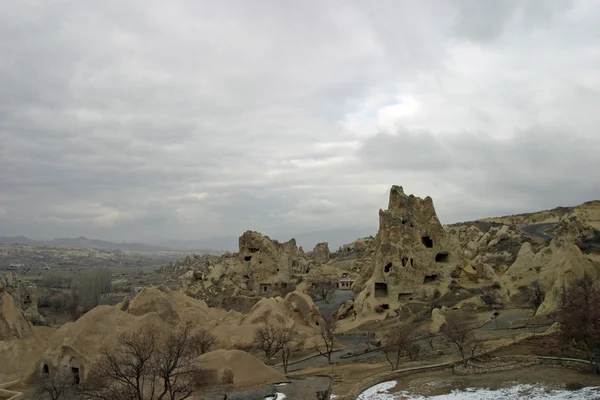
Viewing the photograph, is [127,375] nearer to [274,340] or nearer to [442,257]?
[274,340]

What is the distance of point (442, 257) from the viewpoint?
52.6 metres

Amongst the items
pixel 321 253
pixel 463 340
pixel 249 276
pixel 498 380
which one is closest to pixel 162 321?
pixel 463 340

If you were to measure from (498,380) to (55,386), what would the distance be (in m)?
23.3

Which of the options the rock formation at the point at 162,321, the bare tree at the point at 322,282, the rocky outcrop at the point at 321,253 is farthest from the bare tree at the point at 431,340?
the rocky outcrop at the point at 321,253

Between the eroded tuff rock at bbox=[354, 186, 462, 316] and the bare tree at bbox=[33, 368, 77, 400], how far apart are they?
1080 inches

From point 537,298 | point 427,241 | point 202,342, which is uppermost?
point 427,241

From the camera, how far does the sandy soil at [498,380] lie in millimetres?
21553

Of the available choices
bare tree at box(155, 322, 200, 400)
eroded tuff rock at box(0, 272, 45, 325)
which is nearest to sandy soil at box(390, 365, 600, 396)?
bare tree at box(155, 322, 200, 400)

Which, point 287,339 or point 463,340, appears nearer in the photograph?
point 463,340

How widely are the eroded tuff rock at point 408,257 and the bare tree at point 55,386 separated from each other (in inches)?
1080

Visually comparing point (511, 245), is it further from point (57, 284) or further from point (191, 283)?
point (57, 284)

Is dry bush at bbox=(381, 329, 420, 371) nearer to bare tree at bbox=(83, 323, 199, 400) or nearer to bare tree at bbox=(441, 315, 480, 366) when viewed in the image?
bare tree at bbox=(441, 315, 480, 366)

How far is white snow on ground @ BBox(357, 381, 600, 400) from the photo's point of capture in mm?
19609

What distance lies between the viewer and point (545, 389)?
20.9 meters
